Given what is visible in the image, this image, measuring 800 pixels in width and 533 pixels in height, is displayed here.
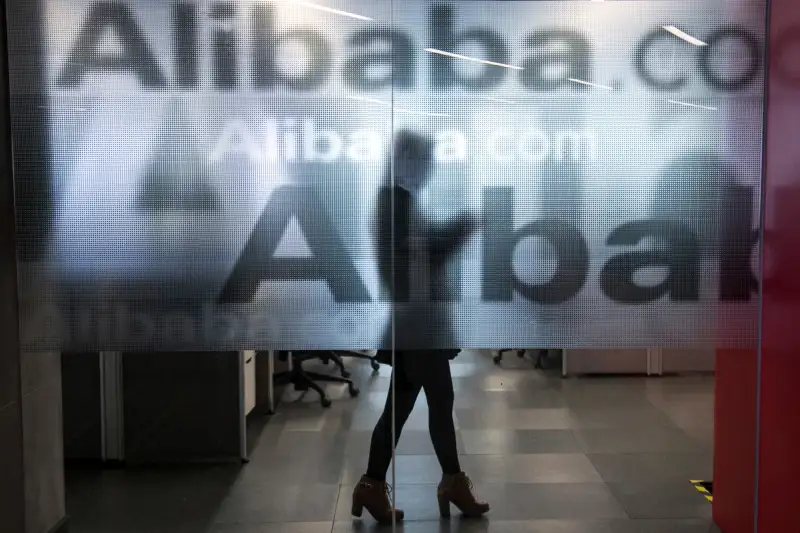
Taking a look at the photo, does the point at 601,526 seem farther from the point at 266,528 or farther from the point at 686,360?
the point at 266,528

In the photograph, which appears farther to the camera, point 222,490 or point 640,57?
point 222,490

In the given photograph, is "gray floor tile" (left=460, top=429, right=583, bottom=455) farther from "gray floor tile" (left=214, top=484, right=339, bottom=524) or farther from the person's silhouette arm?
the person's silhouette arm

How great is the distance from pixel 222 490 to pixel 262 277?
939 millimetres

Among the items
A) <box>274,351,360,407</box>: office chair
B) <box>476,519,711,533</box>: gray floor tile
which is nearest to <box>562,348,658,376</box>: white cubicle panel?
<box>476,519,711,533</box>: gray floor tile

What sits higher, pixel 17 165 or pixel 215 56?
pixel 215 56

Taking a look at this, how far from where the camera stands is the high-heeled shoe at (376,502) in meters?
2.78

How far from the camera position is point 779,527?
264 cm

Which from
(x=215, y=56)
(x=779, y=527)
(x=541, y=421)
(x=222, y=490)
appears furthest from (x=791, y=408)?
(x=215, y=56)

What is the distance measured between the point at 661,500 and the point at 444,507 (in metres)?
0.91

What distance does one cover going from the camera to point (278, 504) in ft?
9.27

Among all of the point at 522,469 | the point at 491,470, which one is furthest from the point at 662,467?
the point at 491,470

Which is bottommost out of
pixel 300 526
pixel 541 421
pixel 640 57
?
pixel 300 526

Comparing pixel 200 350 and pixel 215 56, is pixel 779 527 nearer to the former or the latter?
pixel 200 350

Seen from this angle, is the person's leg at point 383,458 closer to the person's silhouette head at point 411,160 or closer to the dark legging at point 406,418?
the dark legging at point 406,418
